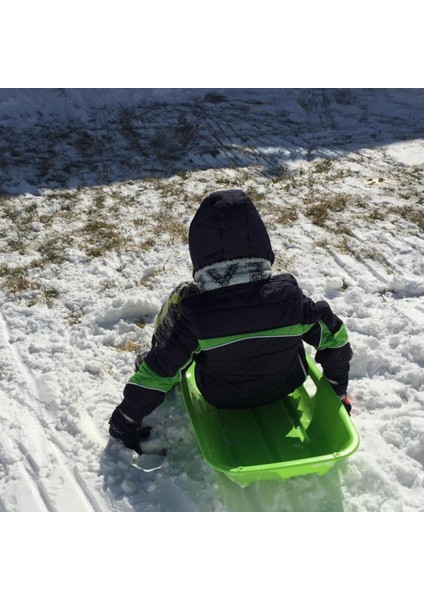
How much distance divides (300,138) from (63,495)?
5054mm

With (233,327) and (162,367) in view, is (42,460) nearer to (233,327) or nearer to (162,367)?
(162,367)

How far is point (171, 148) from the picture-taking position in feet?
21.1

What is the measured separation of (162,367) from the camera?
261cm

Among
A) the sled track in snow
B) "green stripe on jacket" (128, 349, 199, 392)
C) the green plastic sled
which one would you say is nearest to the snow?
the sled track in snow

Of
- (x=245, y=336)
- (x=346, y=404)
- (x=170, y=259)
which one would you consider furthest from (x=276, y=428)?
(x=170, y=259)

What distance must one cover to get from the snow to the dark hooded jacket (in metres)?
0.43

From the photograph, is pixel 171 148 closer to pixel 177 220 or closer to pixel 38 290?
pixel 177 220

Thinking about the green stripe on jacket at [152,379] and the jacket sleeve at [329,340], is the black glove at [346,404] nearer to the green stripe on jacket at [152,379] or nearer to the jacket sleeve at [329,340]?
the jacket sleeve at [329,340]

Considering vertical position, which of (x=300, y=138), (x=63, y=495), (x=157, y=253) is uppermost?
(x=300, y=138)

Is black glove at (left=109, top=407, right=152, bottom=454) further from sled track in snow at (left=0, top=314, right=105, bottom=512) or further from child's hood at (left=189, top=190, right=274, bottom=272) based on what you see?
child's hood at (left=189, top=190, right=274, bottom=272)

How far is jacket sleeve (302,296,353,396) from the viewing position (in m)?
2.62

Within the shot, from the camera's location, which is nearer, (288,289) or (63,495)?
(288,289)

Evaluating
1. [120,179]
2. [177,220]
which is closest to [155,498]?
[177,220]

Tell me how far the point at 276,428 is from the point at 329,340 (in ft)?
1.72
